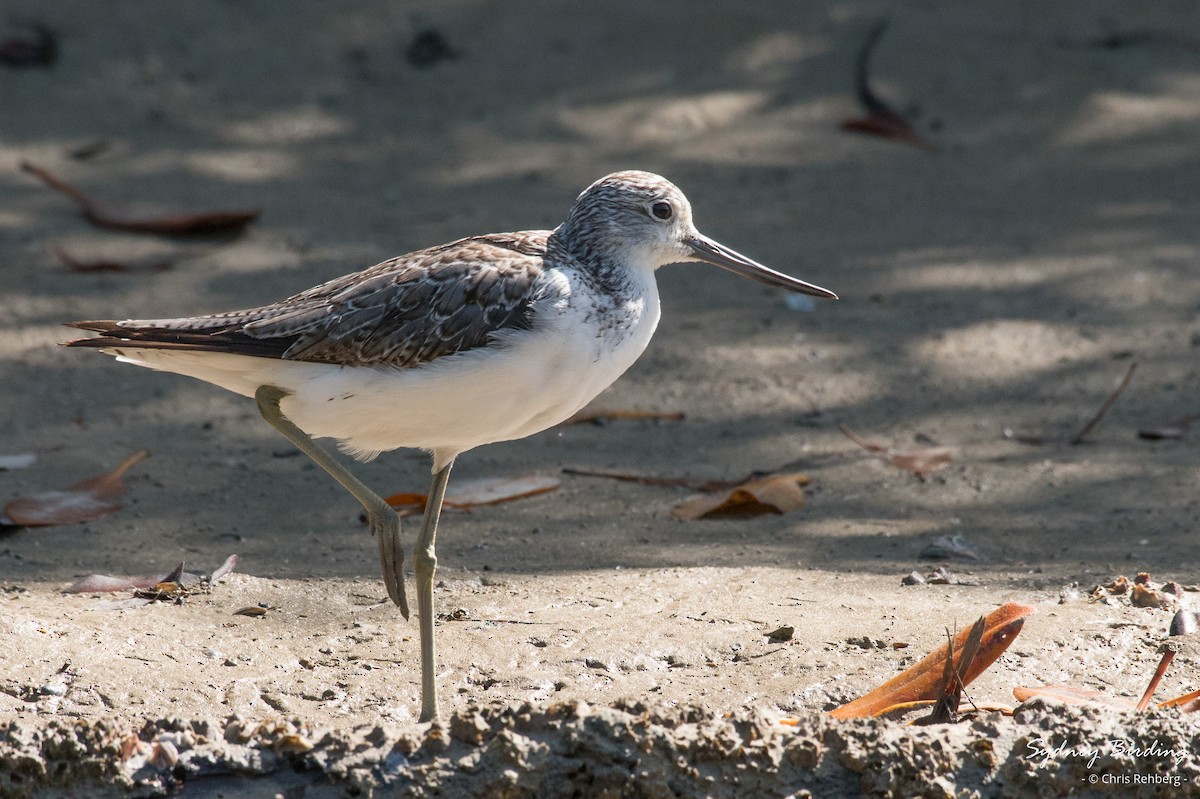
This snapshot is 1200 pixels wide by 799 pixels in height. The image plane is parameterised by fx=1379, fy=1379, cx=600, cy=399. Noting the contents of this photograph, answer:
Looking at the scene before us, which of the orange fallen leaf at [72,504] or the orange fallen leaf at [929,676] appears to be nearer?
the orange fallen leaf at [929,676]

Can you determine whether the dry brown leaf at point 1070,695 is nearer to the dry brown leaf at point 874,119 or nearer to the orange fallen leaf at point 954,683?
the orange fallen leaf at point 954,683

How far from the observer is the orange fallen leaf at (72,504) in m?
5.20

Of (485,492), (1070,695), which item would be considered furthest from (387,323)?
(1070,695)

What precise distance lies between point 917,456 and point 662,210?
2.22 meters

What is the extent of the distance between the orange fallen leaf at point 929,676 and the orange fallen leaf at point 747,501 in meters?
1.77

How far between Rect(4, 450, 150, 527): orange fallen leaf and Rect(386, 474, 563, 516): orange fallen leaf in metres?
1.10

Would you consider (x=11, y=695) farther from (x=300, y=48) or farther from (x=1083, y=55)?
(x=1083, y=55)

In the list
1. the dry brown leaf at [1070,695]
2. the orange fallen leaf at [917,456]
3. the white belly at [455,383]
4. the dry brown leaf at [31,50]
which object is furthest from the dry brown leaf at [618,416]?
the dry brown leaf at [31,50]

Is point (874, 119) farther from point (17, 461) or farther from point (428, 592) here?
point (428, 592)

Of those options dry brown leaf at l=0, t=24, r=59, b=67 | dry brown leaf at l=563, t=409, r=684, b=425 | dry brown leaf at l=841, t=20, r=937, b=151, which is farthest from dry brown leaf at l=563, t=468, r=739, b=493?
dry brown leaf at l=0, t=24, r=59, b=67

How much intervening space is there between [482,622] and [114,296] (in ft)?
12.6

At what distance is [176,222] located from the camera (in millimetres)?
8008

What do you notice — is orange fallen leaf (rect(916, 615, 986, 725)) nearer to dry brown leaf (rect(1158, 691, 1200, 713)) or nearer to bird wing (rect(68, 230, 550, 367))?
dry brown leaf (rect(1158, 691, 1200, 713))

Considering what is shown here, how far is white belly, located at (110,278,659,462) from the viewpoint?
4.00 metres
